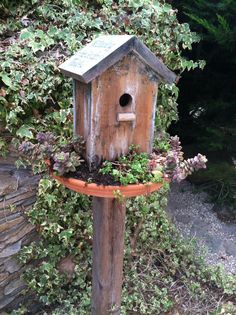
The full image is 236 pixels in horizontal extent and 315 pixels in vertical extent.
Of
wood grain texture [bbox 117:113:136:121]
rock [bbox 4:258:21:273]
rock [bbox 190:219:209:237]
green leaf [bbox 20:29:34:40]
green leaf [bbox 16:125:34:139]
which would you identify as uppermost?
green leaf [bbox 20:29:34:40]

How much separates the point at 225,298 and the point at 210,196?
→ 131 cm

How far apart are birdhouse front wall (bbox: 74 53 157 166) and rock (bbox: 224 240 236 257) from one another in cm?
192

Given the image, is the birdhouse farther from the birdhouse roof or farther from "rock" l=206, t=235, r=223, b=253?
"rock" l=206, t=235, r=223, b=253

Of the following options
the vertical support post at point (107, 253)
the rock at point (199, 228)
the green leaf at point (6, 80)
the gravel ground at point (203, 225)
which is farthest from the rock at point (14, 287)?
the rock at point (199, 228)

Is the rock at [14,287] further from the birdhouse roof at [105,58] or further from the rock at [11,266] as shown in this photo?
the birdhouse roof at [105,58]

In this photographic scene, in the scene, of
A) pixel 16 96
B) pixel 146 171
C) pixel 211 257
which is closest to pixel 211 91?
pixel 211 257

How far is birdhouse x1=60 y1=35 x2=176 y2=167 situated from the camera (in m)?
1.28

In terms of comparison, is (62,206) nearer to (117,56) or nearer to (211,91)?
(117,56)

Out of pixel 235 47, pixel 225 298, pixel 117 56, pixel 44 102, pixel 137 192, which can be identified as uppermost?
pixel 235 47

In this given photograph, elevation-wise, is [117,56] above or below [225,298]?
above

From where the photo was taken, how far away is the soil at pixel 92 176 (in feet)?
4.38

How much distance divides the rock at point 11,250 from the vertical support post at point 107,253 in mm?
564

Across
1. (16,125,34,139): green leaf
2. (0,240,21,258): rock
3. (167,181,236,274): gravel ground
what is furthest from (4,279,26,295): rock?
(167,181,236,274): gravel ground

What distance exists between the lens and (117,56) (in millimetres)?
1275
